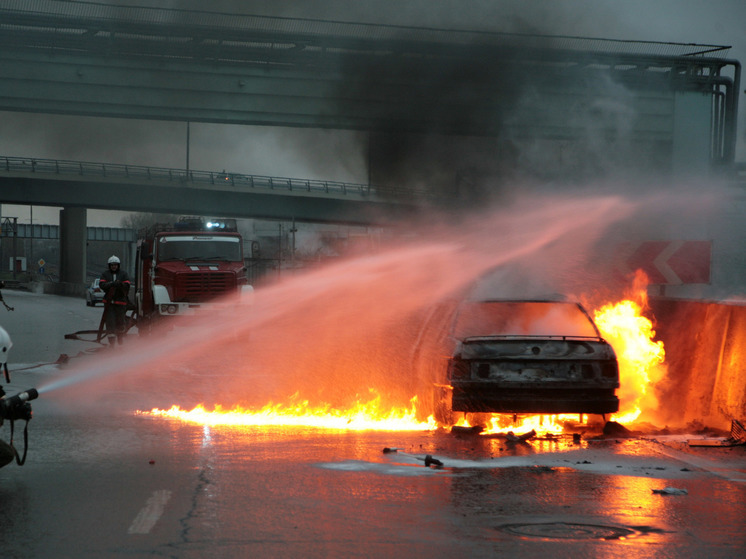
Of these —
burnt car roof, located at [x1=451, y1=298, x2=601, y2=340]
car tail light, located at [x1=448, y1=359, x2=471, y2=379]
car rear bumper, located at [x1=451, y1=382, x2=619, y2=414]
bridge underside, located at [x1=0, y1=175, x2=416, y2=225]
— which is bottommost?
car rear bumper, located at [x1=451, y1=382, x2=619, y2=414]

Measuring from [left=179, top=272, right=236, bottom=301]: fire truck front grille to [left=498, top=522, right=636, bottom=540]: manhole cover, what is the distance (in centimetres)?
1755

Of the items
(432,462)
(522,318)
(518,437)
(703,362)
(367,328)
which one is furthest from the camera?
(367,328)

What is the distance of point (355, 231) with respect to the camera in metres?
113

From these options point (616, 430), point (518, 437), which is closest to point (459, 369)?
point (518, 437)

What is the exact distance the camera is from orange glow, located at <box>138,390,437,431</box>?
9836 mm

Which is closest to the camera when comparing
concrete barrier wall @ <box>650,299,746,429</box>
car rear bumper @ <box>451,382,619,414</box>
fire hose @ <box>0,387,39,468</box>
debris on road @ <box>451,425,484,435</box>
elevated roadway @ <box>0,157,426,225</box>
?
fire hose @ <box>0,387,39,468</box>

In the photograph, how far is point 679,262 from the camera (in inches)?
453

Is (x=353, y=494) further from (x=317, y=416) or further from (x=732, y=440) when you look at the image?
(x=732, y=440)

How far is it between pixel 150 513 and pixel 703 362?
646 cm

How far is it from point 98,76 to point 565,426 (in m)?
24.9

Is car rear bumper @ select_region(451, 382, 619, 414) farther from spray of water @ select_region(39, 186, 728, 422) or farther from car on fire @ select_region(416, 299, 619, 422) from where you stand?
spray of water @ select_region(39, 186, 728, 422)

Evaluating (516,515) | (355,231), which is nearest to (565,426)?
(516,515)

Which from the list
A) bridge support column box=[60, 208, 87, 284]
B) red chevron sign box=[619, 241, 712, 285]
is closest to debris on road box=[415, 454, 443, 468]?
red chevron sign box=[619, 241, 712, 285]

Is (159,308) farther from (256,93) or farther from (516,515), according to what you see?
(516,515)
